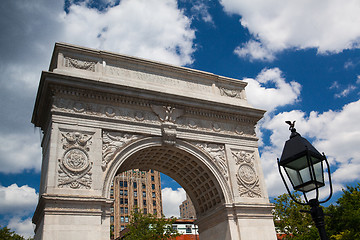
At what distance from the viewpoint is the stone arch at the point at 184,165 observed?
757 inches

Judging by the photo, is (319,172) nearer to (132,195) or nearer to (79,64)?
(79,64)

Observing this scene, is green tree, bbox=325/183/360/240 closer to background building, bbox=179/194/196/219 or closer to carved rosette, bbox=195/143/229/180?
carved rosette, bbox=195/143/229/180

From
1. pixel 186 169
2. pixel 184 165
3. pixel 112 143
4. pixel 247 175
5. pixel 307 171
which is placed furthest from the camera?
pixel 186 169

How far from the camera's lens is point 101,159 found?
17531 mm

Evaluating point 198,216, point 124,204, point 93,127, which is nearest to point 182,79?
point 93,127

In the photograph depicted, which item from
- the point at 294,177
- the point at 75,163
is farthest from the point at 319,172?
the point at 75,163

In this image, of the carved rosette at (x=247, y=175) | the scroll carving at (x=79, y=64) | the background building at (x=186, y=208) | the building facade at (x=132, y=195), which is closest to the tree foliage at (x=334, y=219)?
the carved rosette at (x=247, y=175)

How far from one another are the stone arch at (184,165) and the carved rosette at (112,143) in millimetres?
264

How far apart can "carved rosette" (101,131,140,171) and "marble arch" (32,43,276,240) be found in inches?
2.2

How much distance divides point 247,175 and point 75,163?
10751 millimetres

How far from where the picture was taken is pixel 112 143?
18312 millimetres

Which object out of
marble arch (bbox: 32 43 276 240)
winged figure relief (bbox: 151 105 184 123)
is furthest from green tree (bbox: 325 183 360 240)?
winged figure relief (bbox: 151 105 184 123)

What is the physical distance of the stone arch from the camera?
19234 mm

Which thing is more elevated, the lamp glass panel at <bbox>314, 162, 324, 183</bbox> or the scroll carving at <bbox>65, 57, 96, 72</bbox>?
the scroll carving at <bbox>65, 57, 96, 72</bbox>
